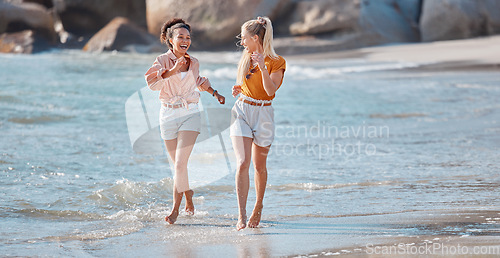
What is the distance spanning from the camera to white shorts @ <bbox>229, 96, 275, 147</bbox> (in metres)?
4.99

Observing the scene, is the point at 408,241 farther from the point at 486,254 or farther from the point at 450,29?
the point at 450,29

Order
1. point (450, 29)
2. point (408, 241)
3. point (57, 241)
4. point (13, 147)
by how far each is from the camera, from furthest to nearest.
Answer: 1. point (450, 29)
2. point (13, 147)
3. point (57, 241)
4. point (408, 241)

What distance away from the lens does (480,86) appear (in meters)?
15.3

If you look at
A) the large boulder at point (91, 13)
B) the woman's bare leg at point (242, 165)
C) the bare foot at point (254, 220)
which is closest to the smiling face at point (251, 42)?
the woman's bare leg at point (242, 165)

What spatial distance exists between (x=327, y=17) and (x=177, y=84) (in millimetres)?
22235

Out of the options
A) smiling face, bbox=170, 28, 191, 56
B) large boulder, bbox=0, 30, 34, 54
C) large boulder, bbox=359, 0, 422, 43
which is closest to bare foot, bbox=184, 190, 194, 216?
smiling face, bbox=170, 28, 191, 56

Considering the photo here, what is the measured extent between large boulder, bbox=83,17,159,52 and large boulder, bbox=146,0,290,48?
96 cm

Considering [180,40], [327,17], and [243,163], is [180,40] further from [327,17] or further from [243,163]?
[327,17]

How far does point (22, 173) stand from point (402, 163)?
424 cm

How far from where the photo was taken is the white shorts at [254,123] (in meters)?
4.99

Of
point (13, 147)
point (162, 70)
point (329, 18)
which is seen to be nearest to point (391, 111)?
point (13, 147)

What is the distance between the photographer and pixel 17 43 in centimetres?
2586

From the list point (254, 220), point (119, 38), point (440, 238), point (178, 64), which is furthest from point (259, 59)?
point (119, 38)

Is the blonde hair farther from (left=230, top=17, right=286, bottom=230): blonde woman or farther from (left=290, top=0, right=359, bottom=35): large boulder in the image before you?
(left=290, top=0, right=359, bottom=35): large boulder
